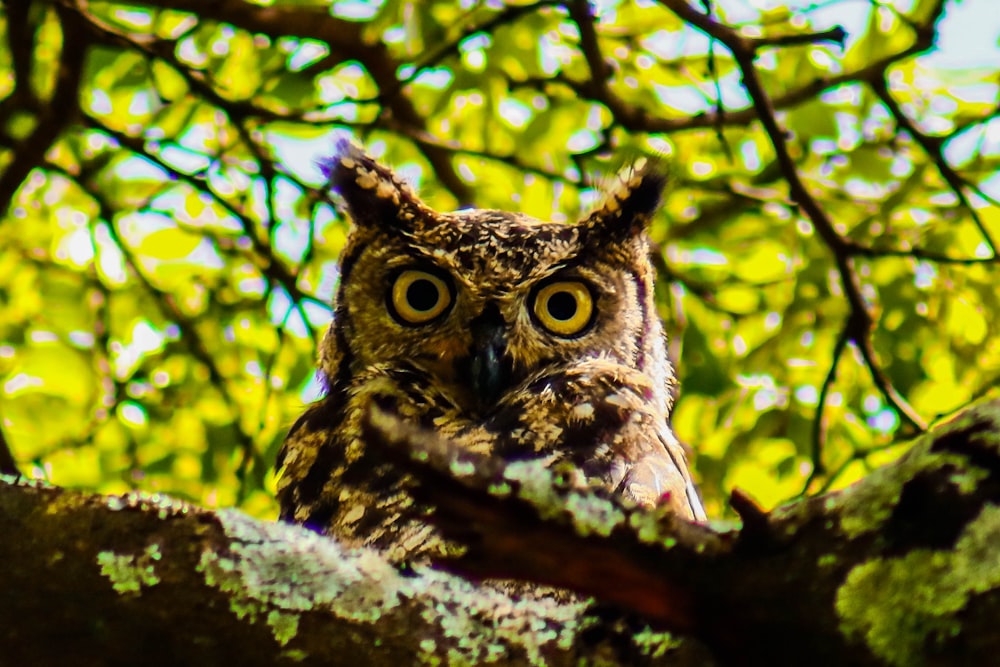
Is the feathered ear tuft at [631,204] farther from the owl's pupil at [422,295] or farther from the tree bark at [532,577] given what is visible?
the tree bark at [532,577]

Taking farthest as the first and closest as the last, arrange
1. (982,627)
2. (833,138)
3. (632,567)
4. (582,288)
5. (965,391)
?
(965,391), (833,138), (582,288), (632,567), (982,627)

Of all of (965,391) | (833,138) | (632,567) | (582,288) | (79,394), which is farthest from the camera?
(79,394)

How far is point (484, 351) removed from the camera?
320 cm

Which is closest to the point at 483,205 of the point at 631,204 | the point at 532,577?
the point at 631,204

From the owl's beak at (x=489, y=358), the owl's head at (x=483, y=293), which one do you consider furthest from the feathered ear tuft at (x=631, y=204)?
the owl's beak at (x=489, y=358)

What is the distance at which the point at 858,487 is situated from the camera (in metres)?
1.33

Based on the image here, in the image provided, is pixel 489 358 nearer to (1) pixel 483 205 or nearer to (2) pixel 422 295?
(2) pixel 422 295

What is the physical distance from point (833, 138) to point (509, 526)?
10.7ft

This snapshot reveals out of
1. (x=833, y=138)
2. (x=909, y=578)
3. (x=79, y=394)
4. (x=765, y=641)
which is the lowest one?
(x=765, y=641)

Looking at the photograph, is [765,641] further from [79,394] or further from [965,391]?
[79,394]

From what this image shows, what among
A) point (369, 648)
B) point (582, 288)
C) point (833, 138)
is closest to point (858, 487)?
point (369, 648)

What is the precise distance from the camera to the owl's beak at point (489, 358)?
3.11 metres

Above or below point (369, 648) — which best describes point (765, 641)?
above

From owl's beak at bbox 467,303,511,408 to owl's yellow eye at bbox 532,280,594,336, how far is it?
0.15 meters
